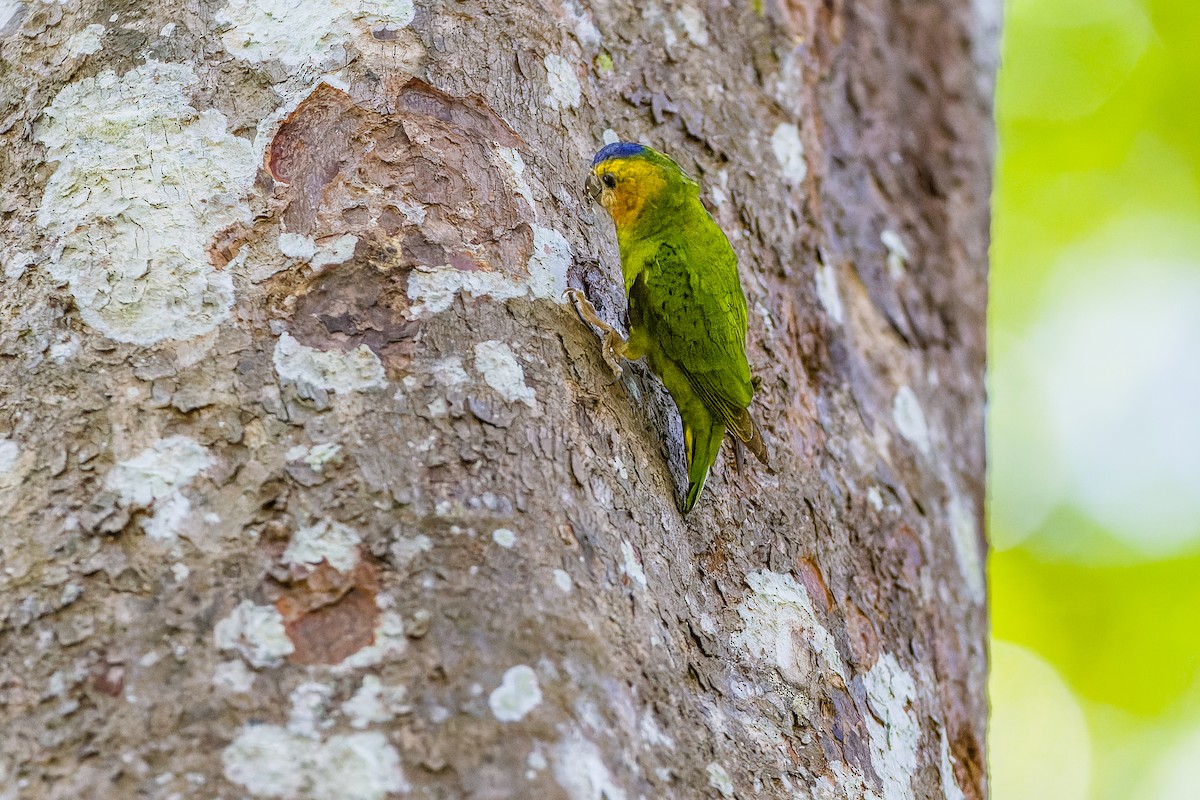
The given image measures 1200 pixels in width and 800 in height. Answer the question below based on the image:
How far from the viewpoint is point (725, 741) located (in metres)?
2.14

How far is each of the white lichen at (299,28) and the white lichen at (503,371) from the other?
848 mm

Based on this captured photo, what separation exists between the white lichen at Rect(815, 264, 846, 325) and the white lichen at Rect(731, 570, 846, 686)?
1.05 m

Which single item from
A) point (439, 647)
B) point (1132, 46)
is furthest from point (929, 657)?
point (1132, 46)

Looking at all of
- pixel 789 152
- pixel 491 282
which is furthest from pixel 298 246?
pixel 789 152

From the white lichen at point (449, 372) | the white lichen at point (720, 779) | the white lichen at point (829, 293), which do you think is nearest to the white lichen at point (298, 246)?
the white lichen at point (449, 372)

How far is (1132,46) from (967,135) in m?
3.58

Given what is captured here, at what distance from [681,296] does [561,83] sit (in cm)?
70

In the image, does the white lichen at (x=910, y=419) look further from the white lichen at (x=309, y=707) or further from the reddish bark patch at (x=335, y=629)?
the white lichen at (x=309, y=707)

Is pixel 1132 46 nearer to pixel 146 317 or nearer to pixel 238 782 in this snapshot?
pixel 146 317

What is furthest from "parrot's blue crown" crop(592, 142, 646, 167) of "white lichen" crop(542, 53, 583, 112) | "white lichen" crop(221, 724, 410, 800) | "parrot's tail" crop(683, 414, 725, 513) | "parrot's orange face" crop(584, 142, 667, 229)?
"white lichen" crop(221, 724, 410, 800)

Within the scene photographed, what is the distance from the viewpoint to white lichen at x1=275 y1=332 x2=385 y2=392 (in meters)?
2.14

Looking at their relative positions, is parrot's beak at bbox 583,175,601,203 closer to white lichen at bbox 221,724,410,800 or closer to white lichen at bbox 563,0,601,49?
white lichen at bbox 563,0,601,49

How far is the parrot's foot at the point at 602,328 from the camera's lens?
100 inches

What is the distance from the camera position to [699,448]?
274 centimetres
